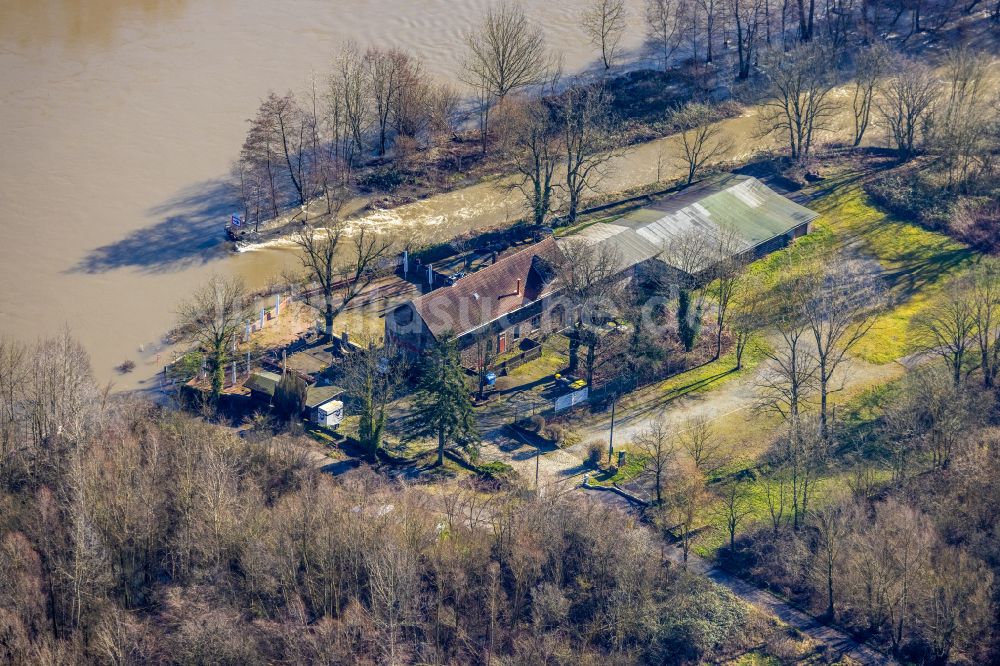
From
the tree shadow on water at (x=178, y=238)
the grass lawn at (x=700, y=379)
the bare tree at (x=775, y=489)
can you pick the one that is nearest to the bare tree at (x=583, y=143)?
the grass lawn at (x=700, y=379)

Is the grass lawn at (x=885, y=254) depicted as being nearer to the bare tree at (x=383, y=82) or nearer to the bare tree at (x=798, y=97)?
the bare tree at (x=798, y=97)

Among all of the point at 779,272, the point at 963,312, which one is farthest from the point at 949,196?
the point at 963,312

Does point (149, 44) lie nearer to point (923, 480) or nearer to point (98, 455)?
point (98, 455)

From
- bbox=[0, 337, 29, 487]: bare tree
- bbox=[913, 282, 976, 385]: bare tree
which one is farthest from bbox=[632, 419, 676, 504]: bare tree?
bbox=[0, 337, 29, 487]: bare tree

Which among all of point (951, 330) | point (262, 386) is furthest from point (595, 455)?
point (951, 330)

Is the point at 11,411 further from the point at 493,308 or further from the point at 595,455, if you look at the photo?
the point at 595,455

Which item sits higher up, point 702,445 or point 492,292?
point 492,292
